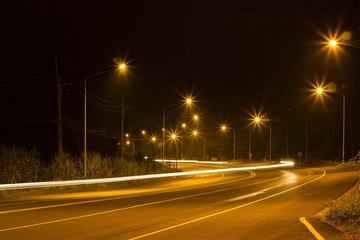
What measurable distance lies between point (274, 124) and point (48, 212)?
95.3 metres

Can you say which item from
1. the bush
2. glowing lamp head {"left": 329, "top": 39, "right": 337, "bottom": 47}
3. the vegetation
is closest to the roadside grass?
the bush

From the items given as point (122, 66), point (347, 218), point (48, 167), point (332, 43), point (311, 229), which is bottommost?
point (311, 229)

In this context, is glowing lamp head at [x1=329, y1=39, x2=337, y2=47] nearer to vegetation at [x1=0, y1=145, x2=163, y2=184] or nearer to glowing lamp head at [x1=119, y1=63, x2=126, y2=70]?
glowing lamp head at [x1=119, y1=63, x2=126, y2=70]

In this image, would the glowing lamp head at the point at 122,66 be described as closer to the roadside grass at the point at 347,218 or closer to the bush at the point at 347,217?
the roadside grass at the point at 347,218

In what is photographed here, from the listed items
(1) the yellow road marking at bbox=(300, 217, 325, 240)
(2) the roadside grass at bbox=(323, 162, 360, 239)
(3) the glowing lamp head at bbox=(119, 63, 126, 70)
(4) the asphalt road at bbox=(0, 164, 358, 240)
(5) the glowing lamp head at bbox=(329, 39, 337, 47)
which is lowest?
(4) the asphalt road at bbox=(0, 164, 358, 240)

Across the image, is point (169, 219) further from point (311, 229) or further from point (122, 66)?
point (122, 66)

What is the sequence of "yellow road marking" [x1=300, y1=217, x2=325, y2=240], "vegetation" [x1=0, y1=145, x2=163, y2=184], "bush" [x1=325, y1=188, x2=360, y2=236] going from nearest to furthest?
"yellow road marking" [x1=300, y1=217, x2=325, y2=240], "bush" [x1=325, y1=188, x2=360, y2=236], "vegetation" [x1=0, y1=145, x2=163, y2=184]

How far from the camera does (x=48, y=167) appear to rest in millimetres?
34531

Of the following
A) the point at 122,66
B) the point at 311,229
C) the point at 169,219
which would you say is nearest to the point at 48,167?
the point at 122,66

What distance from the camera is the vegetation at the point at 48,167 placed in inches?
1230

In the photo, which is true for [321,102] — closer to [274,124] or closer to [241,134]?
[274,124]

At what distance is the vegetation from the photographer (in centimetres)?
3123

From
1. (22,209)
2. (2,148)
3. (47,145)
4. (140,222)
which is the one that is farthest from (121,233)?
(47,145)

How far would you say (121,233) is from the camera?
1324 centimetres
